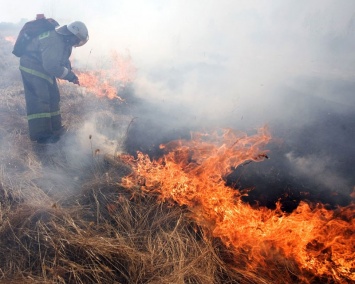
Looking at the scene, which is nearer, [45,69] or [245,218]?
[245,218]

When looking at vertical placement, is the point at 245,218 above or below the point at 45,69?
below

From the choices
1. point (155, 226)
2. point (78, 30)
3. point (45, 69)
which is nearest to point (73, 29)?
point (78, 30)

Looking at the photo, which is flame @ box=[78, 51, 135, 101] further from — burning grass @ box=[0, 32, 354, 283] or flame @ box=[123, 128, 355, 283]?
flame @ box=[123, 128, 355, 283]

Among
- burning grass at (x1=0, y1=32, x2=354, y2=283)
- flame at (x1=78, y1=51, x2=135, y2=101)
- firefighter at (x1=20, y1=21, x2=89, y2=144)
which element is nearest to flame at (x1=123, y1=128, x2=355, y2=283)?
burning grass at (x1=0, y1=32, x2=354, y2=283)

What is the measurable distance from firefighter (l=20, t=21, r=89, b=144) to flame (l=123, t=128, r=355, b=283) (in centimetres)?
210

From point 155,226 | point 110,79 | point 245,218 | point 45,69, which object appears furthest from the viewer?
point 110,79

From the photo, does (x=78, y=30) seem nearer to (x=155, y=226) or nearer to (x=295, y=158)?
(x=155, y=226)

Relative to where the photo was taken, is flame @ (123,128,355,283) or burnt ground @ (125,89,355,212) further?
burnt ground @ (125,89,355,212)

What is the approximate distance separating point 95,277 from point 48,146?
3.32 m

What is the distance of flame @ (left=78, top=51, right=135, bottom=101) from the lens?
304 inches

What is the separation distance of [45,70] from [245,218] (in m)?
4.27

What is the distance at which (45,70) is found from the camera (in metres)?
4.68

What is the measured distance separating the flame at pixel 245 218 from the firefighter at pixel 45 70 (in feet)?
6.88

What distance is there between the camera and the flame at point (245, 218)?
2.73 meters
